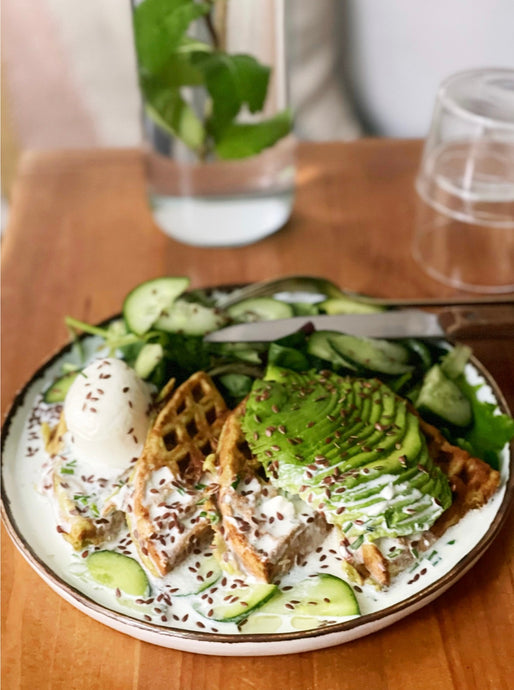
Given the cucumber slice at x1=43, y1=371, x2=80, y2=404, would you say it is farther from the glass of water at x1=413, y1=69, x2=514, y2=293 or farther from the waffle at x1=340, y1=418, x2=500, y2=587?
the glass of water at x1=413, y1=69, x2=514, y2=293

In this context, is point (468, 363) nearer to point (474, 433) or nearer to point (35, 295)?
point (474, 433)

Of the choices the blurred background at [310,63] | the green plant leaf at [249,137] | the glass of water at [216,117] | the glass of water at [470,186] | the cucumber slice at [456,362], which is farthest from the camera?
the blurred background at [310,63]

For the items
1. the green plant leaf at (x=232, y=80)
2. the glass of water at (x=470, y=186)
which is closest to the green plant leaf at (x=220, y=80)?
the green plant leaf at (x=232, y=80)

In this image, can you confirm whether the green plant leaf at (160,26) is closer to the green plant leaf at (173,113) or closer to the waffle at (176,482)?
the green plant leaf at (173,113)

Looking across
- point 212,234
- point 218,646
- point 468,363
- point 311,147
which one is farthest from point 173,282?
point 311,147

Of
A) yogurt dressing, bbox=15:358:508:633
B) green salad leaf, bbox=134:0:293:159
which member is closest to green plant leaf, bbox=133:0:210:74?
green salad leaf, bbox=134:0:293:159

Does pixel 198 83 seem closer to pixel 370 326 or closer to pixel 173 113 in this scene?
pixel 173 113

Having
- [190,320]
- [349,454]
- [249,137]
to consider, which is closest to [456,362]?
[349,454]
